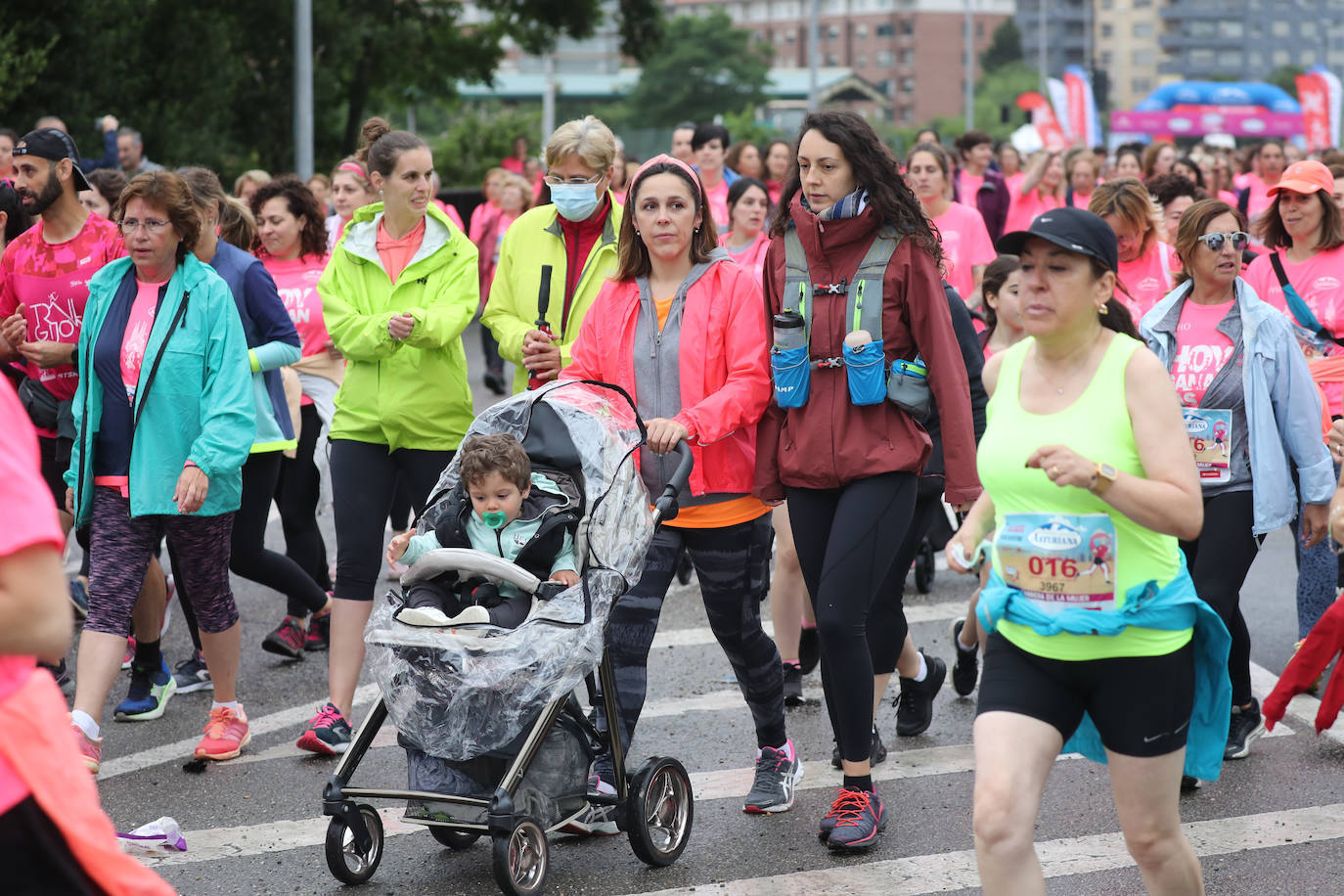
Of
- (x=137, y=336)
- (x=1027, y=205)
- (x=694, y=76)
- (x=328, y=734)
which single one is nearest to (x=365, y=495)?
(x=328, y=734)

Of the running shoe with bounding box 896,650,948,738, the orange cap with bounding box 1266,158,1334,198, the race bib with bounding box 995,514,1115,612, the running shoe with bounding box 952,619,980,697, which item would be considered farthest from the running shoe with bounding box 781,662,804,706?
the race bib with bounding box 995,514,1115,612

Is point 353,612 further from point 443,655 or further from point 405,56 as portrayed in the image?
point 405,56

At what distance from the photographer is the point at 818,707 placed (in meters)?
6.48

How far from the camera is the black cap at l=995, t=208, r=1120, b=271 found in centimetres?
351

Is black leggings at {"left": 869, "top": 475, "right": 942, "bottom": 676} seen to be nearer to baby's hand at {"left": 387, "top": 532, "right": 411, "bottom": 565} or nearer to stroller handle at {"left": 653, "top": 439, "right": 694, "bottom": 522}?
stroller handle at {"left": 653, "top": 439, "right": 694, "bottom": 522}

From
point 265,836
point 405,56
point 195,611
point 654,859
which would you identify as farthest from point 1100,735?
point 405,56

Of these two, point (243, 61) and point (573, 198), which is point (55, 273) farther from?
point (243, 61)

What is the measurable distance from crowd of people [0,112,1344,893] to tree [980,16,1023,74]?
153125mm

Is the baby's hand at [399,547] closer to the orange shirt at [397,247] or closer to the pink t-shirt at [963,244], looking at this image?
the orange shirt at [397,247]

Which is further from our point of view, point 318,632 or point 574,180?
point 318,632

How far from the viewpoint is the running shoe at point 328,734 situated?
580cm

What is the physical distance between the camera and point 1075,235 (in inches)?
139

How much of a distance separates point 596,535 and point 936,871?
1.42 metres

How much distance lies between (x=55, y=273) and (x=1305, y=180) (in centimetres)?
506
